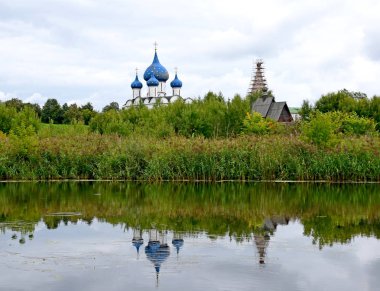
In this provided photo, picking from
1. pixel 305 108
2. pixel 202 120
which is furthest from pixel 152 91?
pixel 202 120

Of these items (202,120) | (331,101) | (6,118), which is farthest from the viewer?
(331,101)

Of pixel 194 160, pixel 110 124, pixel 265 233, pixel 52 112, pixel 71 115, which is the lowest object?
pixel 265 233

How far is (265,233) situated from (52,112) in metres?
66.8

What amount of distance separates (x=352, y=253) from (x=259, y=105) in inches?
2025

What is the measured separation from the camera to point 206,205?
56.5 feet

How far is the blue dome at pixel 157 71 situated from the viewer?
3366 inches

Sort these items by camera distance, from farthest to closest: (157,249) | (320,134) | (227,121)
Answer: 1. (227,121)
2. (320,134)
3. (157,249)

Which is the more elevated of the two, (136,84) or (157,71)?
(157,71)

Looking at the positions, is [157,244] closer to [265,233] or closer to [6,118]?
[265,233]

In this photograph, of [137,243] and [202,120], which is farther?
[202,120]

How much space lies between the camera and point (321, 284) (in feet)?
27.9

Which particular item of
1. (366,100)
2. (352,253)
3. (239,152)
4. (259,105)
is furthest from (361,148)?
(259,105)

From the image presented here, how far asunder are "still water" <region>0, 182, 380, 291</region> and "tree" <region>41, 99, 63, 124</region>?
5679 cm

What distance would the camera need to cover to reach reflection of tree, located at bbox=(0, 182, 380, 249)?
540 inches
